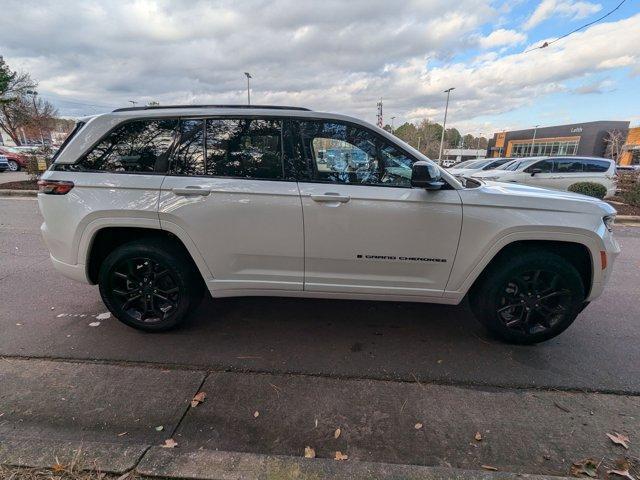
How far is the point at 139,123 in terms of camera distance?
3.13 m

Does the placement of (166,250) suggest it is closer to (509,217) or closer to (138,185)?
(138,185)

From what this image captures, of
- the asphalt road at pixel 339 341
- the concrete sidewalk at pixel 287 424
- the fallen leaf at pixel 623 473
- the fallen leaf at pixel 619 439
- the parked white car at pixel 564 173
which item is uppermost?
the parked white car at pixel 564 173

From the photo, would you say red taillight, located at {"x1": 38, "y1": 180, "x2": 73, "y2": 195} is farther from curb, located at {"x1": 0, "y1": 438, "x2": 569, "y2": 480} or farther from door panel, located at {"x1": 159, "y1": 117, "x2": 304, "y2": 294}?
curb, located at {"x1": 0, "y1": 438, "x2": 569, "y2": 480}

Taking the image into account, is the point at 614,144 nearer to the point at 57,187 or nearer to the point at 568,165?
the point at 568,165

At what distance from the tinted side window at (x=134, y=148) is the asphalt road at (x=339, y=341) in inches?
60.5

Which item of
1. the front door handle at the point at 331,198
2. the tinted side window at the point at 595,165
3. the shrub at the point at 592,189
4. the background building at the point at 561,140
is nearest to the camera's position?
the front door handle at the point at 331,198

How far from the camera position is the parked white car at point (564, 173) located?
1262 centimetres

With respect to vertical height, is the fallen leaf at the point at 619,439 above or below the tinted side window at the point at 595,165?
below

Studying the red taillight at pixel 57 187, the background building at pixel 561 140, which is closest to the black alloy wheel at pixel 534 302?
the red taillight at pixel 57 187

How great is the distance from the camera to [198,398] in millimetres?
2561

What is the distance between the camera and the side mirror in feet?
9.16

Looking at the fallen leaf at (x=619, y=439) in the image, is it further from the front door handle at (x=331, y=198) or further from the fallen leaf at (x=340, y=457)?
the front door handle at (x=331, y=198)

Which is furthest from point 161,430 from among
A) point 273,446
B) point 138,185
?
point 138,185

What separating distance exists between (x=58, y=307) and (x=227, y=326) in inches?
75.3
